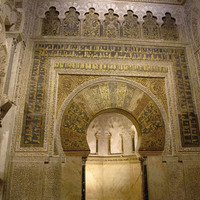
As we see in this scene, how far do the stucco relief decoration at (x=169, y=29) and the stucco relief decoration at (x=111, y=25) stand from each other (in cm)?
130

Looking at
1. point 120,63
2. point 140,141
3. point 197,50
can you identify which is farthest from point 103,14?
point 140,141

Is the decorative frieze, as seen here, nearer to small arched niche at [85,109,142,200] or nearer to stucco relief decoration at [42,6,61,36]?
stucco relief decoration at [42,6,61,36]

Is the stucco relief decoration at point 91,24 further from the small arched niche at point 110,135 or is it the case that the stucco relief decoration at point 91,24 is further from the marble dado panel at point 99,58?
the small arched niche at point 110,135

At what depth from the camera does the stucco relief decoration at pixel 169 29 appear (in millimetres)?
6004

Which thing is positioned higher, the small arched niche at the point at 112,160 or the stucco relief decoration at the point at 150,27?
the stucco relief decoration at the point at 150,27

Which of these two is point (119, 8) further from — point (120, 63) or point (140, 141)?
point (140, 141)

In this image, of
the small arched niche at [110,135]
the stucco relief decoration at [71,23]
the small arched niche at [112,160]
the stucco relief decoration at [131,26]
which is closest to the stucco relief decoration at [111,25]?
the stucco relief decoration at [131,26]

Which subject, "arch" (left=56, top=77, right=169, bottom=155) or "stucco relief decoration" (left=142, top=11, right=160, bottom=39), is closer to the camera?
"arch" (left=56, top=77, right=169, bottom=155)

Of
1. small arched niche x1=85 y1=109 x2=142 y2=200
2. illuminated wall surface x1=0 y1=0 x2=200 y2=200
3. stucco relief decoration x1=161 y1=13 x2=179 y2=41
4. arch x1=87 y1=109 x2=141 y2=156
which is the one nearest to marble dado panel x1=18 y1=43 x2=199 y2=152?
illuminated wall surface x1=0 y1=0 x2=200 y2=200

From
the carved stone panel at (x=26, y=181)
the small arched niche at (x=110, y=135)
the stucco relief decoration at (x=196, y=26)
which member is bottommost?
the carved stone panel at (x=26, y=181)

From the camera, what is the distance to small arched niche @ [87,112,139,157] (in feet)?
24.5

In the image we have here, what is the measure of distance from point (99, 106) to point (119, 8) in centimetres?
303

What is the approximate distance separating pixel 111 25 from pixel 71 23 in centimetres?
111

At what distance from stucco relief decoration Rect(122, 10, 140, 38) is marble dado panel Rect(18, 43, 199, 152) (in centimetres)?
42
